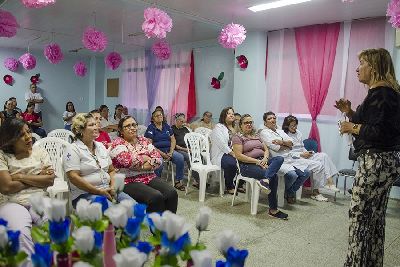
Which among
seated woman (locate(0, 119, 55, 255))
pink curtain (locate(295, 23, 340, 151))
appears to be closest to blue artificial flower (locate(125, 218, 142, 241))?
seated woman (locate(0, 119, 55, 255))

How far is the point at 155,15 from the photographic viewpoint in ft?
11.2

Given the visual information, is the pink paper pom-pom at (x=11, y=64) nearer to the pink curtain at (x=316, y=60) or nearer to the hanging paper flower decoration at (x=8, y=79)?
the hanging paper flower decoration at (x=8, y=79)

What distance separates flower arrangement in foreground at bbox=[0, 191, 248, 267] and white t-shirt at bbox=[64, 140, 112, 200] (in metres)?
1.27

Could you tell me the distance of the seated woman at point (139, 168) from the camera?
2.54 meters

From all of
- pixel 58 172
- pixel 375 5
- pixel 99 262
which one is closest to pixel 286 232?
pixel 58 172

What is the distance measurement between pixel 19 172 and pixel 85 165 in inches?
16.8

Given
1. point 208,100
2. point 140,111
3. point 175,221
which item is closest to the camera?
point 175,221

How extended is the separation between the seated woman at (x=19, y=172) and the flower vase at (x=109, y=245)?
110cm

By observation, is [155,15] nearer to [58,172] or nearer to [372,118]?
[58,172]

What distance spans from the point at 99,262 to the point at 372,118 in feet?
4.97

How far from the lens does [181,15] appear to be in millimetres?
4555

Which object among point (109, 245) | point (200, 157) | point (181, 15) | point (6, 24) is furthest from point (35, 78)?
point (109, 245)

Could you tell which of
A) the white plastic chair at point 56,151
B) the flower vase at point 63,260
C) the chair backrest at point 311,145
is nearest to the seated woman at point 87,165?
the white plastic chair at point 56,151

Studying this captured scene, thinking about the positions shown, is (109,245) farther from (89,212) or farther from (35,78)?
(35,78)
